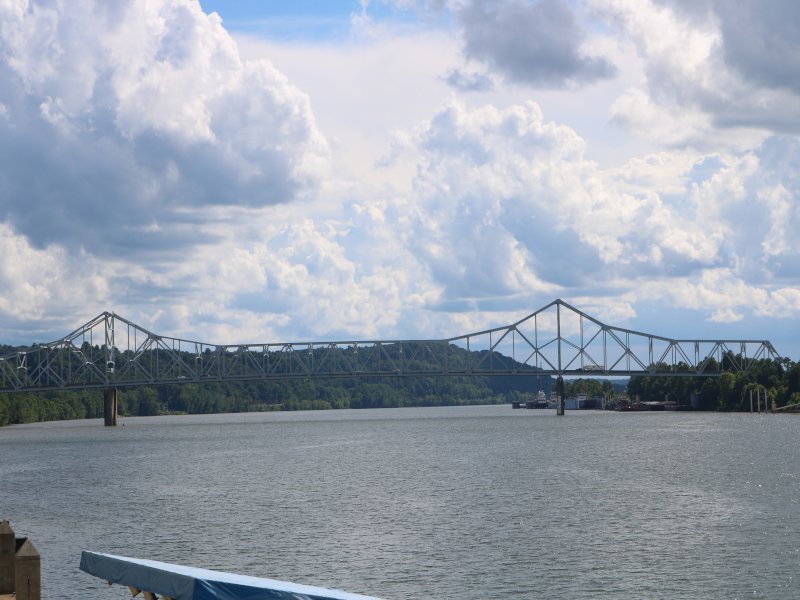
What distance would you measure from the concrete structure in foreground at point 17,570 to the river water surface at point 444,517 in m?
13.5

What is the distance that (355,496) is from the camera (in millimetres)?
65562

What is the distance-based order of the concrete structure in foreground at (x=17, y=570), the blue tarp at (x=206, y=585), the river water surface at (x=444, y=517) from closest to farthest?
the blue tarp at (x=206, y=585), the concrete structure in foreground at (x=17, y=570), the river water surface at (x=444, y=517)

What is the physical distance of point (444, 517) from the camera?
180 feet

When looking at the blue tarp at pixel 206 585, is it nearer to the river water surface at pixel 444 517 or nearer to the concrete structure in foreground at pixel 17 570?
the concrete structure in foreground at pixel 17 570

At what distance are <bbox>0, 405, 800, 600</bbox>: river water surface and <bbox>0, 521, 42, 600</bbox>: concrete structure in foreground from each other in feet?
44.2

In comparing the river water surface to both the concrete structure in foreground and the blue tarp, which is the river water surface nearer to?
the concrete structure in foreground

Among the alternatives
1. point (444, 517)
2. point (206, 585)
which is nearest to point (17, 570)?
point (206, 585)

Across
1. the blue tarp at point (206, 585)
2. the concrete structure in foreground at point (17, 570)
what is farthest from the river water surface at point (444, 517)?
the blue tarp at point (206, 585)

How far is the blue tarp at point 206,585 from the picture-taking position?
18.8 meters

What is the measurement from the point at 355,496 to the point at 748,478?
2385 cm

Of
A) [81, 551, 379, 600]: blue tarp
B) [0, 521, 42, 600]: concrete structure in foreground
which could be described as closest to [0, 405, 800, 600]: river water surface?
[0, 521, 42, 600]: concrete structure in foreground

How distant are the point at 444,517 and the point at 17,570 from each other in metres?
34.1

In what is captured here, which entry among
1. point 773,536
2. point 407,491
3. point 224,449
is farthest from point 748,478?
point 224,449

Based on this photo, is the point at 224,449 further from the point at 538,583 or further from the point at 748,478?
the point at 538,583
